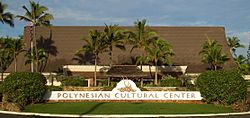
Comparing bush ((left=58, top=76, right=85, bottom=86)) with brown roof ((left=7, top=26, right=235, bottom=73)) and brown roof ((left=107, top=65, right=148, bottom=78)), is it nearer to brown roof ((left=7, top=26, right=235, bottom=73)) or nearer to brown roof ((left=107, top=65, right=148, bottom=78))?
brown roof ((left=107, top=65, right=148, bottom=78))

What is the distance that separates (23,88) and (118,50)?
88.9ft

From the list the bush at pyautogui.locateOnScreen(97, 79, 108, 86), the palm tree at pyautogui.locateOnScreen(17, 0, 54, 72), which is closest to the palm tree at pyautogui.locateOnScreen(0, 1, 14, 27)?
the palm tree at pyautogui.locateOnScreen(17, 0, 54, 72)

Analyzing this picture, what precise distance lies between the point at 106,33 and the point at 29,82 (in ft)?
58.6

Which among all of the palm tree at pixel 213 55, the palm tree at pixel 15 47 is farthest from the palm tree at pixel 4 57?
the palm tree at pixel 213 55

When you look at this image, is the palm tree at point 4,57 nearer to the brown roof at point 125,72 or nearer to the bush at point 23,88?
the brown roof at point 125,72

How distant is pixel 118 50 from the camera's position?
2158 inches

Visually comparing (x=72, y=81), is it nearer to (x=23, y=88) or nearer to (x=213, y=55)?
(x=23, y=88)

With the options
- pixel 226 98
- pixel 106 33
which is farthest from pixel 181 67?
pixel 226 98

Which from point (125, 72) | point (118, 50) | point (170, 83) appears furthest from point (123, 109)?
point (118, 50)

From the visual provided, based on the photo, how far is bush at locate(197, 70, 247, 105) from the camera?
28828 mm

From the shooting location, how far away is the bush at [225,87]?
94.6 feet

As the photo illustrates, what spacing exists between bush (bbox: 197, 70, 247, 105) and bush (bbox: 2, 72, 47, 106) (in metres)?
13.4

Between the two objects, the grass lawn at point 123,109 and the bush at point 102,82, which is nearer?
the grass lawn at point 123,109

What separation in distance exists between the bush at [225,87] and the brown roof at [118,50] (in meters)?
21.6
